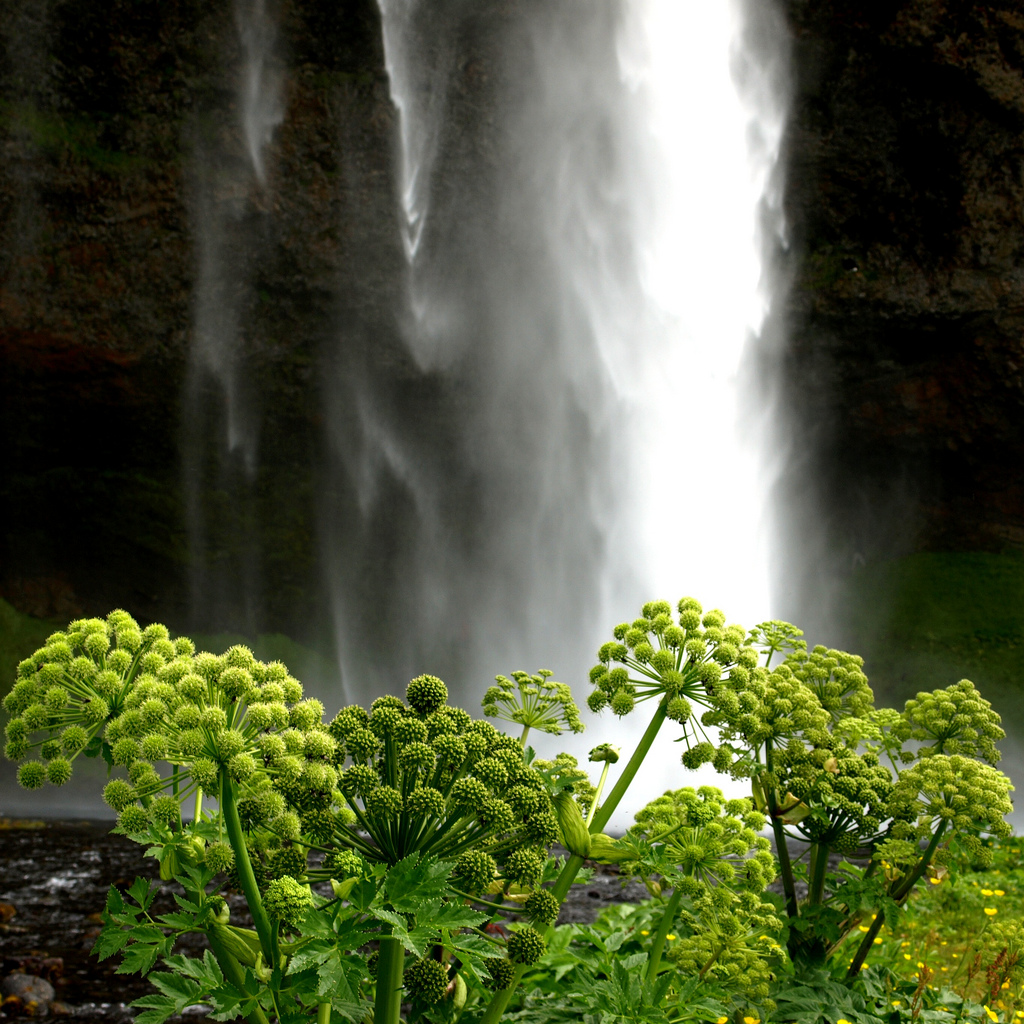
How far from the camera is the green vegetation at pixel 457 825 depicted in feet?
4.38

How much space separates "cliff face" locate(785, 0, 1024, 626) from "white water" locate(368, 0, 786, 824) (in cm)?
118

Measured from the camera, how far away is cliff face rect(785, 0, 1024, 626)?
1733 centimetres

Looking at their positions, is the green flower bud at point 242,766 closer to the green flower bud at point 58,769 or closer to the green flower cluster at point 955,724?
the green flower bud at point 58,769

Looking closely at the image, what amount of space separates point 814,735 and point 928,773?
1.08ft

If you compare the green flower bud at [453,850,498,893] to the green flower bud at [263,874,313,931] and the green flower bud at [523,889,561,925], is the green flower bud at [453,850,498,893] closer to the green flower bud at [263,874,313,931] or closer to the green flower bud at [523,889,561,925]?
the green flower bud at [523,889,561,925]

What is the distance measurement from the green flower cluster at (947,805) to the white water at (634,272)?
49.3 ft

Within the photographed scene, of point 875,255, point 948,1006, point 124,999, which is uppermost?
point 875,255

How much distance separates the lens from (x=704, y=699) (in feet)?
6.38

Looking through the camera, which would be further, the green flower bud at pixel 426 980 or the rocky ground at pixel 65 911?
the rocky ground at pixel 65 911

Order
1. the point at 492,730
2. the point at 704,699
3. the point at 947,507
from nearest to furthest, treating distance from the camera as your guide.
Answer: the point at 492,730 < the point at 704,699 < the point at 947,507

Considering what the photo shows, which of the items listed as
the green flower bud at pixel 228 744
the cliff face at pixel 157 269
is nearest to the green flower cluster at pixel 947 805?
the green flower bud at pixel 228 744

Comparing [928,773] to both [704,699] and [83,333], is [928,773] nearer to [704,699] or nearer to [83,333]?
[704,699]

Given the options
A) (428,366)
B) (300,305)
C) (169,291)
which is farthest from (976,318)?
(169,291)

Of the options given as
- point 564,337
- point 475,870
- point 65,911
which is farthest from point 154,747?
point 564,337
